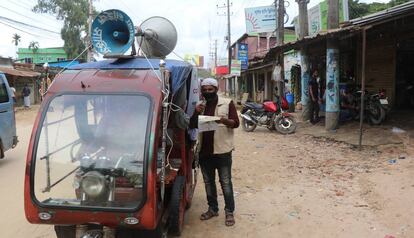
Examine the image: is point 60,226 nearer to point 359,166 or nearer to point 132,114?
point 132,114

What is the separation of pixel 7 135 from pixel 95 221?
6838 mm

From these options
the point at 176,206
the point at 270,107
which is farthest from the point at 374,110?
the point at 176,206

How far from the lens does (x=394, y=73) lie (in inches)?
515

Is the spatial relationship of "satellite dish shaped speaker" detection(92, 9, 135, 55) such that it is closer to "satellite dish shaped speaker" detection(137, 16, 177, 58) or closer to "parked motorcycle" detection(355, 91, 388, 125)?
"satellite dish shaped speaker" detection(137, 16, 177, 58)

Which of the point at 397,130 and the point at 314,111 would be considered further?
the point at 314,111

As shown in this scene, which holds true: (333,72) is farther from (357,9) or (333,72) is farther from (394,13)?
(357,9)

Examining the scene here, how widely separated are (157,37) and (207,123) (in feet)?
4.87

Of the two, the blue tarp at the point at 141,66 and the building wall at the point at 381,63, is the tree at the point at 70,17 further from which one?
the blue tarp at the point at 141,66

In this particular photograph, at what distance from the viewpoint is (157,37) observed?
579cm

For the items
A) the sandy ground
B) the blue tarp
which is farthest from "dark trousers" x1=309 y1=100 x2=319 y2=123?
the blue tarp

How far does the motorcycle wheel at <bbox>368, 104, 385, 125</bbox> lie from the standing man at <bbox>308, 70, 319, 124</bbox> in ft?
7.88

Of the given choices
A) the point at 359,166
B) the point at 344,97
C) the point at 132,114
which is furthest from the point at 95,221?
the point at 344,97

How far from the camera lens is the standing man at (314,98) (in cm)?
1384

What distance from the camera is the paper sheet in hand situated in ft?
16.9
